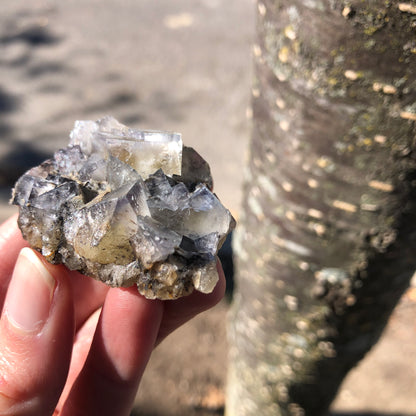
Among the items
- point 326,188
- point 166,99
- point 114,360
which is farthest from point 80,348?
point 166,99

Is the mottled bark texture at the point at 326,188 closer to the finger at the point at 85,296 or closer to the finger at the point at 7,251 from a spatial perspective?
the finger at the point at 85,296

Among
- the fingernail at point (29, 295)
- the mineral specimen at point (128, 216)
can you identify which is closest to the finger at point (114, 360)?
the mineral specimen at point (128, 216)

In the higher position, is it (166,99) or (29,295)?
(29,295)

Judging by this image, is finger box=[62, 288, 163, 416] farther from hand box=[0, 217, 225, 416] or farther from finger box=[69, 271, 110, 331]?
finger box=[69, 271, 110, 331]

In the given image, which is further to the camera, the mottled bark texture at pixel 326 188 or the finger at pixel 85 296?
the finger at pixel 85 296

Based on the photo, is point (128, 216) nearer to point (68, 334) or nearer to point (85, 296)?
point (68, 334)

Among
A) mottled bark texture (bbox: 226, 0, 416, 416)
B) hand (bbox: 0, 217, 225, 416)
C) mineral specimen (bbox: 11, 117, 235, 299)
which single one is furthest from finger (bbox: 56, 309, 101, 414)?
mottled bark texture (bbox: 226, 0, 416, 416)
